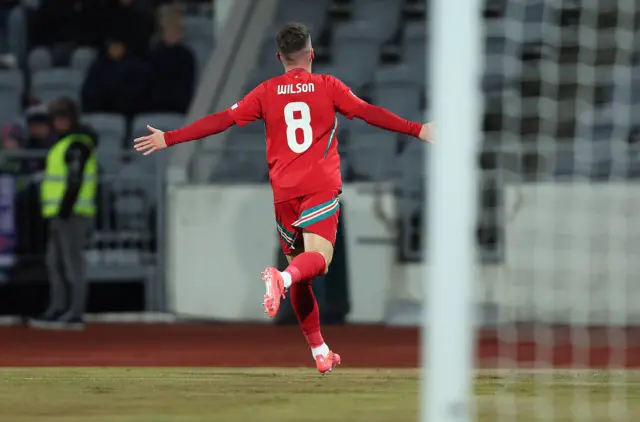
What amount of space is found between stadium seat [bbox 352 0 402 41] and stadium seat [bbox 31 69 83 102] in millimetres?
3093

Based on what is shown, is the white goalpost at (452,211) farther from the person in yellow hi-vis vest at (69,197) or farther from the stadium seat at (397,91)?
the stadium seat at (397,91)

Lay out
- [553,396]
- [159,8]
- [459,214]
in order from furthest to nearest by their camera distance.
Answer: [159,8] → [553,396] → [459,214]

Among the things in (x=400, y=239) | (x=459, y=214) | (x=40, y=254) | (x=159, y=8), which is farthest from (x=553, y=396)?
(x=159, y=8)

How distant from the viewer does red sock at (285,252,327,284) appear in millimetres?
6918

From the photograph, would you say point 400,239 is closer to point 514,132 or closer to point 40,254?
point 514,132

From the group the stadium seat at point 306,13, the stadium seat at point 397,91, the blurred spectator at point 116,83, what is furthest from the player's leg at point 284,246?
the stadium seat at point 306,13

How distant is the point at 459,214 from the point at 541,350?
632 cm

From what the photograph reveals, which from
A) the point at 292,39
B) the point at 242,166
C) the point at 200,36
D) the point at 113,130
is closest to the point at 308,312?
the point at 292,39

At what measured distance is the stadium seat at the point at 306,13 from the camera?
15633mm

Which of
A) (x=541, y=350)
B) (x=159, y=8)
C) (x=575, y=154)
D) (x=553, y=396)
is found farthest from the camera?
(x=159, y=8)

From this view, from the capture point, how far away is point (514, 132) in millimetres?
13289

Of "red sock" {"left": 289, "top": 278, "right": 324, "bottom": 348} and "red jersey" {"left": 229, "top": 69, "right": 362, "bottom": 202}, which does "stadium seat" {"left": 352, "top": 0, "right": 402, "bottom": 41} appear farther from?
"red jersey" {"left": 229, "top": 69, "right": 362, "bottom": 202}

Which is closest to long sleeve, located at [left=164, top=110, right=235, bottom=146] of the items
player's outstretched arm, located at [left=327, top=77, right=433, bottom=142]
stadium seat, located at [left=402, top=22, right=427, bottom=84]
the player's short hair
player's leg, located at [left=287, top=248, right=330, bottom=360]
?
the player's short hair

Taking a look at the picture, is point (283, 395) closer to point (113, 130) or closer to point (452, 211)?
point (452, 211)
